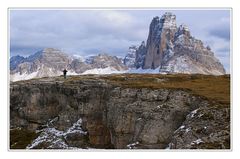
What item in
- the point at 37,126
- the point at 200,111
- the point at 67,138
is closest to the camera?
the point at 200,111

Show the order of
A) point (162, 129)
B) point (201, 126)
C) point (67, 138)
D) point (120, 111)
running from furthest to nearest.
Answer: point (67, 138), point (120, 111), point (162, 129), point (201, 126)

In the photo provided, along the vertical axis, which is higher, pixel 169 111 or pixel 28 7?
pixel 28 7

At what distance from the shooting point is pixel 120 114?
1905 inches

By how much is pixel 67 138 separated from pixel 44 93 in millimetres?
12629

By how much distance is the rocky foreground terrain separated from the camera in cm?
3648

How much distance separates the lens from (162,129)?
42000 millimetres

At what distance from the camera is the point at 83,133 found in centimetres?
5378

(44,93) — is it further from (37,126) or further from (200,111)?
(200,111)

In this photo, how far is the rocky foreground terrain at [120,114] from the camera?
3648cm
